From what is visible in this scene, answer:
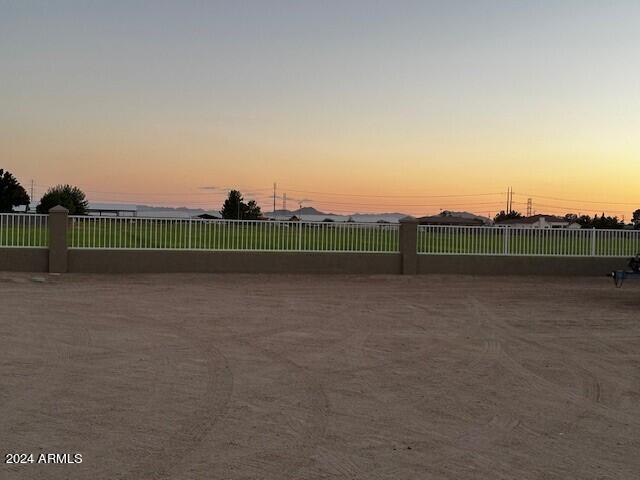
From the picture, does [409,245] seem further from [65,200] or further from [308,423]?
[65,200]

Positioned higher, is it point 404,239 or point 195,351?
point 404,239

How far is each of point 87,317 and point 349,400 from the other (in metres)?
7.03

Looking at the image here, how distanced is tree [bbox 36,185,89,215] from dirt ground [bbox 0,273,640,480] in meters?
63.9

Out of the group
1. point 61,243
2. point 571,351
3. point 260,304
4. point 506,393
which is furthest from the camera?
point 61,243

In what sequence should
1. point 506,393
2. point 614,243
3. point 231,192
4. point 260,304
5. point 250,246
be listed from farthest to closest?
point 231,192
point 614,243
point 250,246
point 260,304
point 506,393

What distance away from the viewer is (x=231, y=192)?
95.8 meters

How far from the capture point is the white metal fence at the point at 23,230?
2023 cm

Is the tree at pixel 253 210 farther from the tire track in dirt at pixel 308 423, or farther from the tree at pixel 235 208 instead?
the tire track in dirt at pixel 308 423

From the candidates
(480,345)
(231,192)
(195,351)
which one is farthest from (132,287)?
(231,192)

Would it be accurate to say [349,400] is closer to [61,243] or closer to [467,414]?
[467,414]

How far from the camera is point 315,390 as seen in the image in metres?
7.66

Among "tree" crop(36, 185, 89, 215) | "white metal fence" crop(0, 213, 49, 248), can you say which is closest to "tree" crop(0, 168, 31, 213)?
"tree" crop(36, 185, 89, 215)

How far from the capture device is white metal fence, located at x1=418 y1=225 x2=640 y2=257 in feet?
74.8

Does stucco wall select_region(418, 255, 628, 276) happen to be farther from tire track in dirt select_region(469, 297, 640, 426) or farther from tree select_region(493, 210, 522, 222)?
tree select_region(493, 210, 522, 222)
